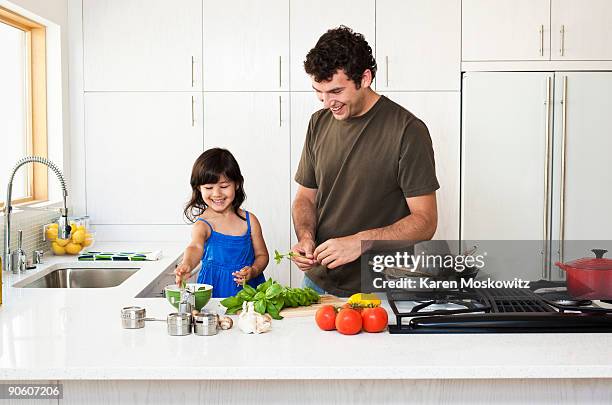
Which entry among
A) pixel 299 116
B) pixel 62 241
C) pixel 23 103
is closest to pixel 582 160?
pixel 299 116

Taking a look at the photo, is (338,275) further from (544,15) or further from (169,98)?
(544,15)

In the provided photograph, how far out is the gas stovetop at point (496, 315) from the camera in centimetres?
191

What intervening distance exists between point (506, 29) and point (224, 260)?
203 centimetres

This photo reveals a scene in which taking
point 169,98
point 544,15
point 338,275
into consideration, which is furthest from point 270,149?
point 544,15

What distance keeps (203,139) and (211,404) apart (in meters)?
2.36

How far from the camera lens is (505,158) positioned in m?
3.86

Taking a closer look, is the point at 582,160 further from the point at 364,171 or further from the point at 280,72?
the point at 364,171

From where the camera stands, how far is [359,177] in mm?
2633

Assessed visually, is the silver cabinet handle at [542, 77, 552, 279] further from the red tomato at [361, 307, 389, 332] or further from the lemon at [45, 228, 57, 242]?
the lemon at [45, 228, 57, 242]

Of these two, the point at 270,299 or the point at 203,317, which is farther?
the point at 270,299

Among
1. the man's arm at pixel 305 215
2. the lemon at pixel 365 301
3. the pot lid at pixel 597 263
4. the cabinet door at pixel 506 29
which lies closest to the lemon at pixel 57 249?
the man's arm at pixel 305 215

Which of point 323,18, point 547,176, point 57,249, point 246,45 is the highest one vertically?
point 323,18

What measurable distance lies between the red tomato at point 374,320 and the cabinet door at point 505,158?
2.03 m

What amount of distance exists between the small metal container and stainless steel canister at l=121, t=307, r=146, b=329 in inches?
6.2
